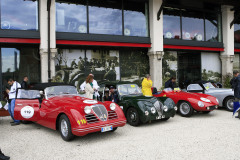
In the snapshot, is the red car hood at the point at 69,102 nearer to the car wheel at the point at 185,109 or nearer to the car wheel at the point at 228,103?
the car wheel at the point at 185,109

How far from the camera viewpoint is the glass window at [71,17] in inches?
439

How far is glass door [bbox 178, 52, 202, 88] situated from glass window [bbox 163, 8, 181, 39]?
1.80 metres

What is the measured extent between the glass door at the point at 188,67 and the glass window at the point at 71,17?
7.93 meters

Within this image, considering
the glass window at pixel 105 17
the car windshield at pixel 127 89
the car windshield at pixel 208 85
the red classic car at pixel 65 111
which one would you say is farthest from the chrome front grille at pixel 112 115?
the glass window at pixel 105 17

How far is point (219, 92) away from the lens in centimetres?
880

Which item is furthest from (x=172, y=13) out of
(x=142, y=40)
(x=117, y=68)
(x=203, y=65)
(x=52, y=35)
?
(x=52, y=35)

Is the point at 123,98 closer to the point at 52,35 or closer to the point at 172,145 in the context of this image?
the point at 172,145

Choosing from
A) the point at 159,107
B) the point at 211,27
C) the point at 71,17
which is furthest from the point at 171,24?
the point at 159,107

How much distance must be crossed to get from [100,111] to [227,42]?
A: 14.6 meters

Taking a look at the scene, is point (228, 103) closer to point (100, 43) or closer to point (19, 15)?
point (100, 43)

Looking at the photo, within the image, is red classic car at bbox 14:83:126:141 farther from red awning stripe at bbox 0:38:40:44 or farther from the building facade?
red awning stripe at bbox 0:38:40:44

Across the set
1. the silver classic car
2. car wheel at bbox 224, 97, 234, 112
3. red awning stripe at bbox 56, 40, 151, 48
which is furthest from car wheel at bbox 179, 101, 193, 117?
red awning stripe at bbox 56, 40, 151, 48

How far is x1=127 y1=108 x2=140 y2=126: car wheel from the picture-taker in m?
6.19

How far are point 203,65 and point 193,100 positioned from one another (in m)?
9.72
